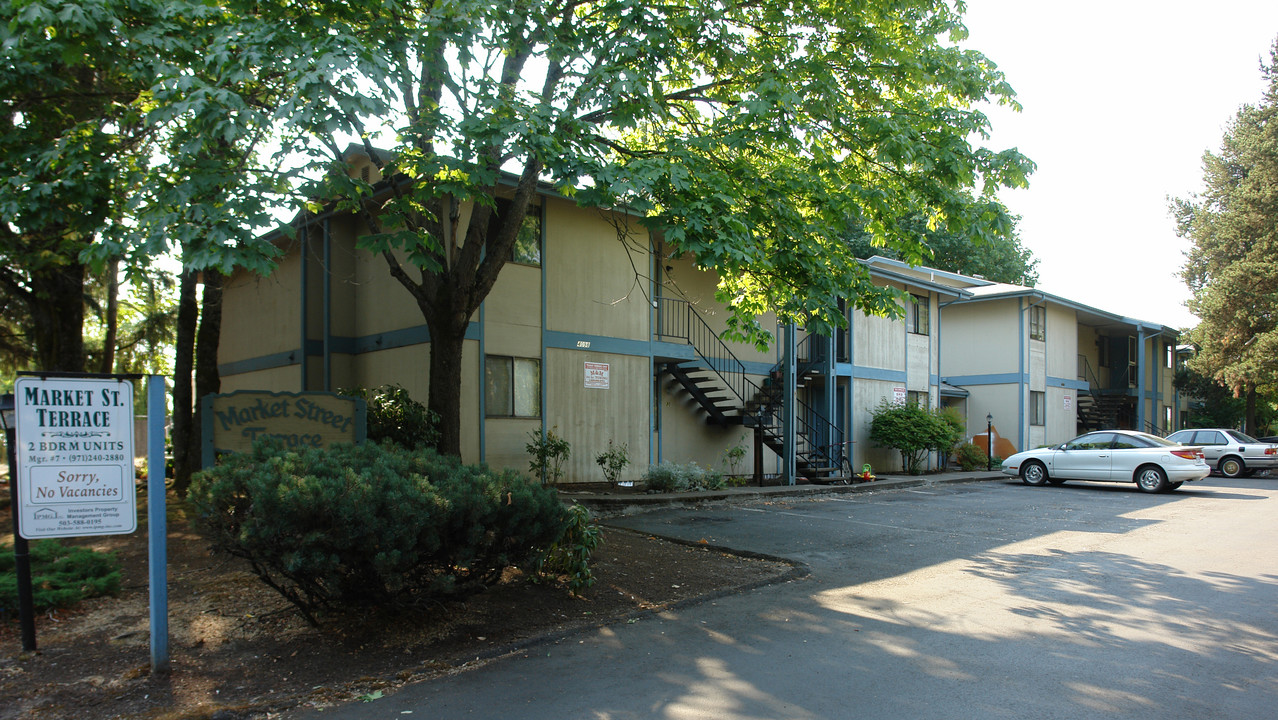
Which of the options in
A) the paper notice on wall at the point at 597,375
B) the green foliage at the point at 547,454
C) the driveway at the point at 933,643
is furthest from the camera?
the paper notice on wall at the point at 597,375

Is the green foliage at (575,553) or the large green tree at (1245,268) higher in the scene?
the large green tree at (1245,268)

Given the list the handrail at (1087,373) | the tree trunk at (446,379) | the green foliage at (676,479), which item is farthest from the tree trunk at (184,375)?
the handrail at (1087,373)

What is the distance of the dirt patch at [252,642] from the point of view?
4969 mm

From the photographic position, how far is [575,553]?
7.20 m

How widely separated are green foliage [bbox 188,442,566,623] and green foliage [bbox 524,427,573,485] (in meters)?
7.70

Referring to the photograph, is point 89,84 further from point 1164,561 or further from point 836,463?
point 836,463

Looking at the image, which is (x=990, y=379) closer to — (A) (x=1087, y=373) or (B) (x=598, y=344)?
(A) (x=1087, y=373)

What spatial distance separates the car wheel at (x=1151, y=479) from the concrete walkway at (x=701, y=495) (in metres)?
4.71

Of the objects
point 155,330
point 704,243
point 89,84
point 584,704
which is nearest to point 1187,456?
point 704,243

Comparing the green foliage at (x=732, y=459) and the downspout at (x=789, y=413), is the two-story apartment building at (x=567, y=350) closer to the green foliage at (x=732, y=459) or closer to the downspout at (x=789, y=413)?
the downspout at (x=789, y=413)

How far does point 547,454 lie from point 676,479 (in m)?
2.47

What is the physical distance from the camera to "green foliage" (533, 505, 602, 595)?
7.13 meters

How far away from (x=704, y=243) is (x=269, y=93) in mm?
5095

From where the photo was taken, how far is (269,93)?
9.00 meters
